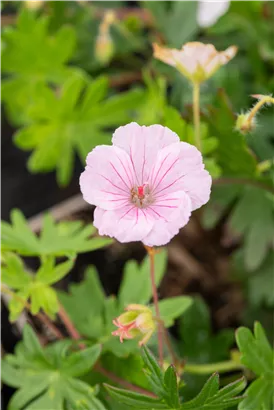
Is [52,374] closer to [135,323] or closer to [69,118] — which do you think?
[135,323]

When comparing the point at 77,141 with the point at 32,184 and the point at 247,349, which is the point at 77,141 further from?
the point at 247,349

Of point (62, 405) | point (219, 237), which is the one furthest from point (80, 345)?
point (219, 237)

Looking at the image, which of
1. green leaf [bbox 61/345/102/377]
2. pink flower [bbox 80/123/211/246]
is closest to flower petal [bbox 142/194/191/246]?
pink flower [bbox 80/123/211/246]

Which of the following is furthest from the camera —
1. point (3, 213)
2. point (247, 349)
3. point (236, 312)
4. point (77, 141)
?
point (3, 213)

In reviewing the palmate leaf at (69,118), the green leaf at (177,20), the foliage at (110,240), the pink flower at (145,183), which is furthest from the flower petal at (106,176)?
the green leaf at (177,20)

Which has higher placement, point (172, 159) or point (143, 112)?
point (143, 112)

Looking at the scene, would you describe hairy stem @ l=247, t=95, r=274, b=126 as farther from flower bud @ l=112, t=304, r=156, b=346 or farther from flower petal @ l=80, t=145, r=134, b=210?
flower bud @ l=112, t=304, r=156, b=346

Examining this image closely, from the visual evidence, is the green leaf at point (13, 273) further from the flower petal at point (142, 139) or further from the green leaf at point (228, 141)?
the green leaf at point (228, 141)
